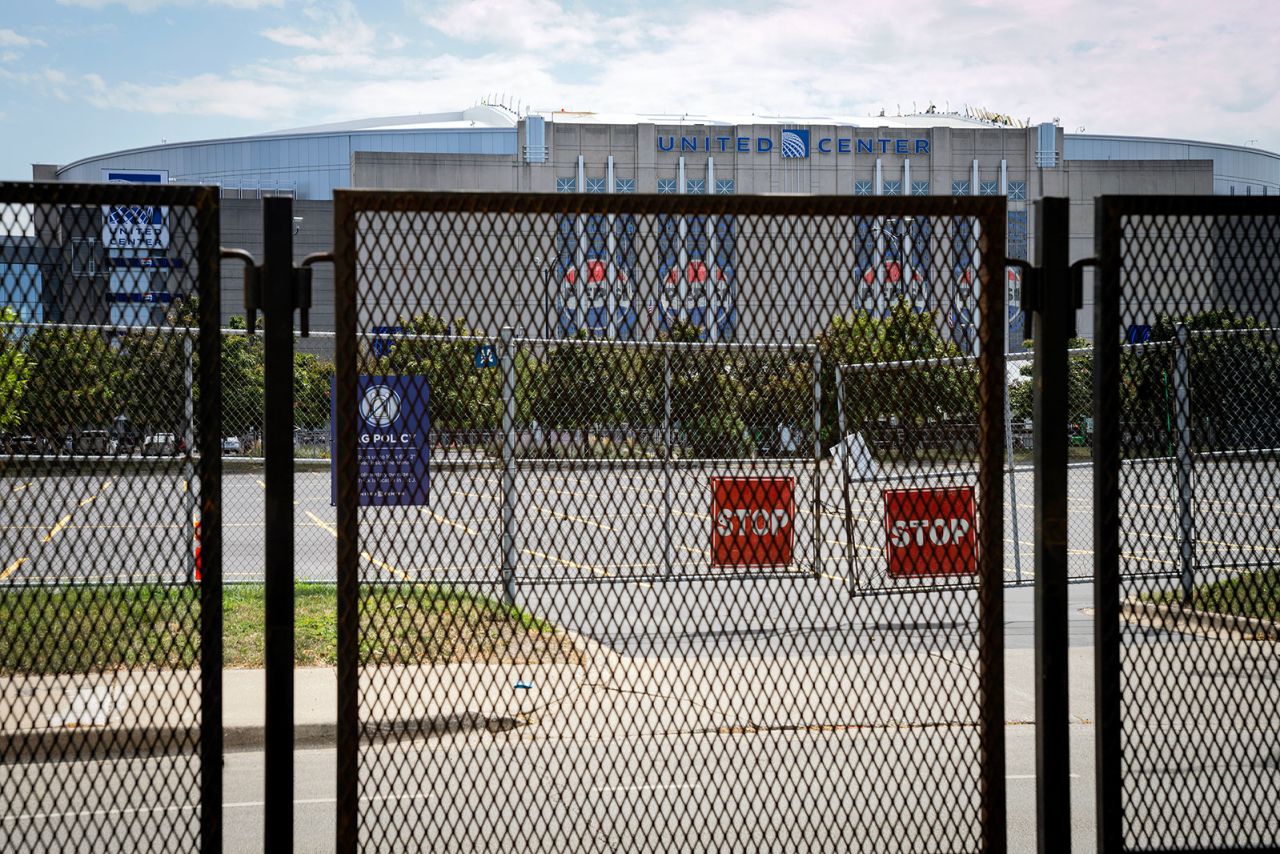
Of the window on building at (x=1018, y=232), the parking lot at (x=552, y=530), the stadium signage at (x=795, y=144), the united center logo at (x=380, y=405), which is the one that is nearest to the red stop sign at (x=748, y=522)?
the parking lot at (x=552, y=530)

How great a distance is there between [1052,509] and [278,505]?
2246mm

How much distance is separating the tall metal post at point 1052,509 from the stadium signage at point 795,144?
73.7 m

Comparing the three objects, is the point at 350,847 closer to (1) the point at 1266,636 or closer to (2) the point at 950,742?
(1) the point at 1266,636

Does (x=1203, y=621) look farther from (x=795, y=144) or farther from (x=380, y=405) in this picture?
(x=795, y=144)

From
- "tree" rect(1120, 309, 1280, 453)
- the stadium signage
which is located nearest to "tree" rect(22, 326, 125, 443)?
"tree" rect(1120, 309, 1280, 453)

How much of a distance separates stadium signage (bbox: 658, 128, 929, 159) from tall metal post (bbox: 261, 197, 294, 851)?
2910 inches

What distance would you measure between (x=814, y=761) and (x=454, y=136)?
98623mm

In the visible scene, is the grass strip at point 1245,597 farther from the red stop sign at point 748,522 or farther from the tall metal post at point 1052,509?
the red stop sign at point 748,522

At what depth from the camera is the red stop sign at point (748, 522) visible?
3.88m

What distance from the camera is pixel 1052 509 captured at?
363 centimetres

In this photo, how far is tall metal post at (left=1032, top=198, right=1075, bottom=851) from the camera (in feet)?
11.9

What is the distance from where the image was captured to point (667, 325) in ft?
13.2

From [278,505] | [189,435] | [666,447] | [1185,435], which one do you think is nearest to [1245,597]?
[1185,435]

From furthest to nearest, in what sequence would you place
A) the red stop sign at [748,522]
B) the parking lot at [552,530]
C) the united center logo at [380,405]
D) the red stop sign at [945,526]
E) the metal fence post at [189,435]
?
→ the parking lot at [552,530], the metal fence post at [189,435], the red stop sign at [945,526], the red stop sign at [748,522], the united center logo at [380,405]
